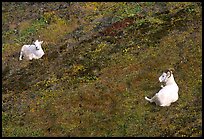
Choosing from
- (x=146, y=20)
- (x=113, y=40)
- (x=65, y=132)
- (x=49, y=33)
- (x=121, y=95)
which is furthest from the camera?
(x=49, y=33)

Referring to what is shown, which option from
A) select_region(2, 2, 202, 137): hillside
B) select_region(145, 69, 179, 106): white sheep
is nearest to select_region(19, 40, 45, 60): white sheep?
select_region(2, 2, 202, 137): hillside

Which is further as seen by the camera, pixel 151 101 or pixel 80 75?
pixel 80 75

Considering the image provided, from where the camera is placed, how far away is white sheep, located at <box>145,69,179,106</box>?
78.3 feet

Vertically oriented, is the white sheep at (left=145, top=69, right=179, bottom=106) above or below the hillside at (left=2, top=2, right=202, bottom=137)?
above

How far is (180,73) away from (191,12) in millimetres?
12750

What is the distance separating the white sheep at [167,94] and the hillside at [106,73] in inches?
15.0

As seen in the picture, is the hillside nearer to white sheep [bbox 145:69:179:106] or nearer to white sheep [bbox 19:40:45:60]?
white sheep [bbox 145:69:179:106]

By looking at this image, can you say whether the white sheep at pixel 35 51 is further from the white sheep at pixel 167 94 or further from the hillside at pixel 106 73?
the white sheep at pixel 167 94

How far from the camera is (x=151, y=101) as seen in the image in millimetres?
24625

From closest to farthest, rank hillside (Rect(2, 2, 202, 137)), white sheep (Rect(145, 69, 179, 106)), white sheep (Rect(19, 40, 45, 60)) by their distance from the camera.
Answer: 1. white sheep (Rect(145, 69, 179, 106))
2. hillside (Rect(2, 2, 202, 137))
3. white sheep (Rect(19, 40, 45, 60))

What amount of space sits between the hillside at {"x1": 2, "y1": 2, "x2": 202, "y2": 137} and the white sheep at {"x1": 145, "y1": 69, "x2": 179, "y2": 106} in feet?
1.25

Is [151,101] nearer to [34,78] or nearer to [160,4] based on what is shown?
[34,78]

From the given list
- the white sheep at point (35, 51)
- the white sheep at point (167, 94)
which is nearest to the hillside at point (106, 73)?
the white sheep at point (167, 94)

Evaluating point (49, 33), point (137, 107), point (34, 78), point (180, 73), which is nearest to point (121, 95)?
point (137, 107)
